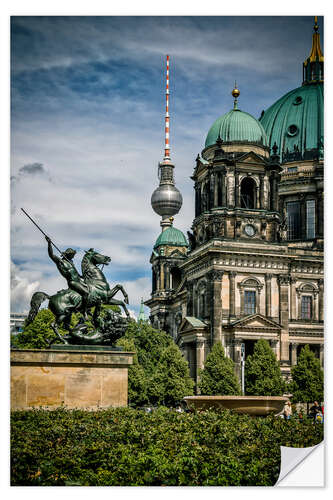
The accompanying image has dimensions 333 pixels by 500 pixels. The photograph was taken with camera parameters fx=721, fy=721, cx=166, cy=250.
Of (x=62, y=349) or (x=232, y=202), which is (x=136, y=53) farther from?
(x=232, y=202)

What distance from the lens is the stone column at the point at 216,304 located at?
56.7 meters

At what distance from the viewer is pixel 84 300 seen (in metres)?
21.1

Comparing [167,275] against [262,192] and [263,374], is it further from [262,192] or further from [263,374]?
[263,374]

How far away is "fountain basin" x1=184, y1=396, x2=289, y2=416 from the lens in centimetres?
1992

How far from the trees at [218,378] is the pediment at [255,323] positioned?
20.6 feet

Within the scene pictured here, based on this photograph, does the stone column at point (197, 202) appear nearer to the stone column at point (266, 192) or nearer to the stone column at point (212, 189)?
the stone column at point (212, 189)

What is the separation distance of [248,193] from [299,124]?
14676mm

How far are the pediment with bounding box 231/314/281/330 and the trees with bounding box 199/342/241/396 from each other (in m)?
6.28

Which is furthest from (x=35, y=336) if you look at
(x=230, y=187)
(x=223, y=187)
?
(x=230, y=187)

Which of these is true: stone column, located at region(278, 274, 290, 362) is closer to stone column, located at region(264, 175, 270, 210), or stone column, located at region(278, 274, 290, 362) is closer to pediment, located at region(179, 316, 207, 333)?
stone column, located at region(264, 175, 270, 210)

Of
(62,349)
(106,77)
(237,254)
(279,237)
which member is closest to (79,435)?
(62,349)

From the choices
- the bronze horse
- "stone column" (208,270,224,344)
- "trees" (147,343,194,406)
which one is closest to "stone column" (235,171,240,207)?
"stone column" (208,270,224,344)

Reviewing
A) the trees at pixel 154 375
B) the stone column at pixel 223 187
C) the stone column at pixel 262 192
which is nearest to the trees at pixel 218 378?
the trees at pixel 154 375

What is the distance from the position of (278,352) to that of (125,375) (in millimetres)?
39397
